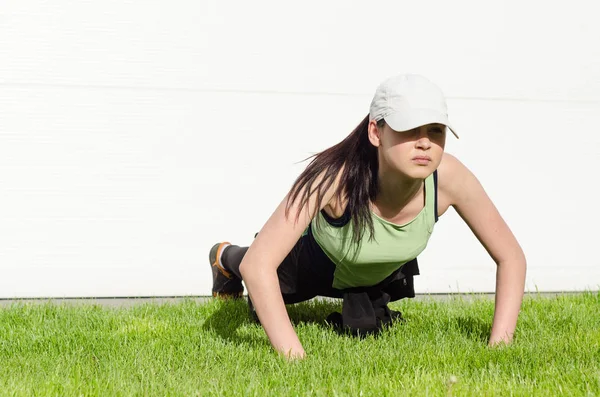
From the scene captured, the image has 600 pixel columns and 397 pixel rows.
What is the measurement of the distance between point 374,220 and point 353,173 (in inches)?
9.9

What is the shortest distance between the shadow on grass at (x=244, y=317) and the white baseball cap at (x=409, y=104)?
123 cm

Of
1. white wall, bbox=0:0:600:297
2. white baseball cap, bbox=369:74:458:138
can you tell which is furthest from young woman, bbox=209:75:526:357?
white wall, bbox=0:0:600:297

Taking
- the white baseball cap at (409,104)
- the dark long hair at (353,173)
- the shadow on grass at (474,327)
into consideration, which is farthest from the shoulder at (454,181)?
the shadow on grass at (474,327)

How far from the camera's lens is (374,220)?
11.4ft

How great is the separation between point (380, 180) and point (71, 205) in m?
2.63

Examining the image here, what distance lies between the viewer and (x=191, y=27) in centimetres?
531

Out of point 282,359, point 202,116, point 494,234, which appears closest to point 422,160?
point 494,234

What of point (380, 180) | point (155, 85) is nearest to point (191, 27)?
point (155, 85)

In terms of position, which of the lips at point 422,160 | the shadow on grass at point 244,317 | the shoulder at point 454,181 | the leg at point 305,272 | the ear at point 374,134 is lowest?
the shadow on grass at point 244,317

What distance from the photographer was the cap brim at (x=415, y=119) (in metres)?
2.99

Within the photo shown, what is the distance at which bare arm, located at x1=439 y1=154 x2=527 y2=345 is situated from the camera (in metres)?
3.52

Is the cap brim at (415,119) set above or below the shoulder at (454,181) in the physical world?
above

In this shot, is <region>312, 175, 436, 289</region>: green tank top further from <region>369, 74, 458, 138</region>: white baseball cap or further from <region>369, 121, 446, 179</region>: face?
<region>369, 74, 458, 138</region>: white baseball cap

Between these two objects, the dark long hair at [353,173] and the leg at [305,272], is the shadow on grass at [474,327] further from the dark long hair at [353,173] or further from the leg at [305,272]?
the dark long hair at [353,173]
